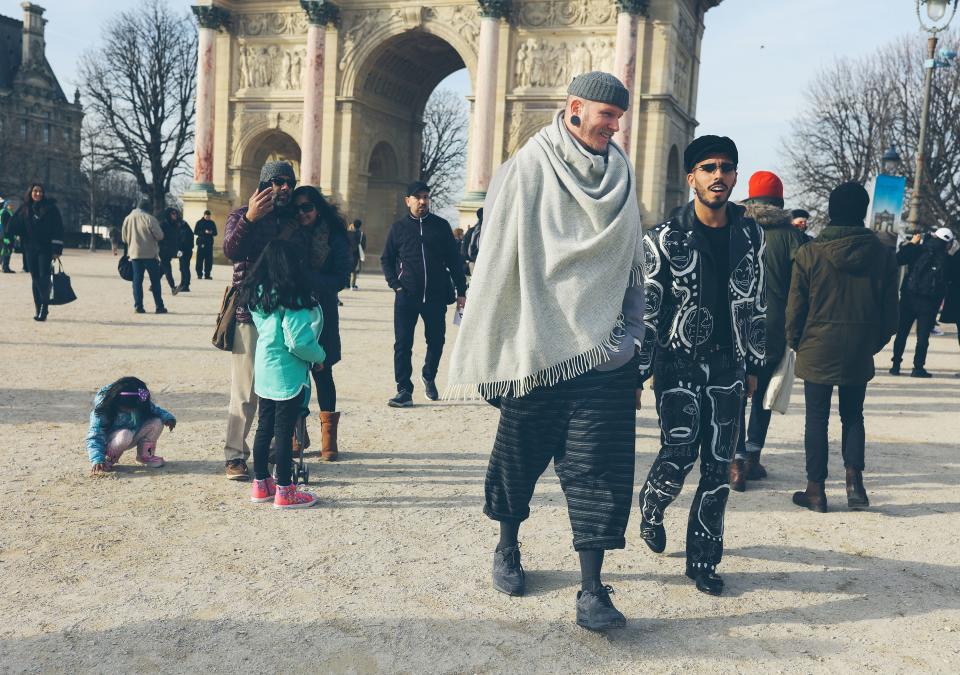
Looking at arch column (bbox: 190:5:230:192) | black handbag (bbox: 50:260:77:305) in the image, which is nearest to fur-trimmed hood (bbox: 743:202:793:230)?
black handbag (bbox: 50:260:77:305)

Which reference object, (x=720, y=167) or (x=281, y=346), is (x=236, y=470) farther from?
(x=720, y=167)

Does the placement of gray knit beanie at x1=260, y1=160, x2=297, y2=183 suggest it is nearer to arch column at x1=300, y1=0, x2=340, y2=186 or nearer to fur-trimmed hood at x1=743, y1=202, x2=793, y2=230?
fur-trimmed hood at x1=743, y1=202, x2=793, y2=230

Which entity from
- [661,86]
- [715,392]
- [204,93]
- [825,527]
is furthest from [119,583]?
[204,93]

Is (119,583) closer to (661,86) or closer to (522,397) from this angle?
(522,397)

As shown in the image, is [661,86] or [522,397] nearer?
[522,397]

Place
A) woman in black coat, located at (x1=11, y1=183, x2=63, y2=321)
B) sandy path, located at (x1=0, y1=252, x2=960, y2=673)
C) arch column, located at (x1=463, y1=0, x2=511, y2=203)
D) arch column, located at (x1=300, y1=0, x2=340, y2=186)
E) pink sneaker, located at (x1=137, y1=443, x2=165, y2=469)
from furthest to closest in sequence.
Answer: arch column, located at (x1=300, y1=0, x2=340, y2=186) → arch column, located at (x1=463, y1=0, x2=511, y2=203) → woman in black coat, located at (x1=11, y1=183, x2=63, y2=321) → pink sneaker, located at (x1=137, y1=443, x2=165, y2=469) → sandy path, located at (x1=0, y1=252, x2=960, y2=673)

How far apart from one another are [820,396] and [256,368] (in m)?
3.25

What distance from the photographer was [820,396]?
5.48 metres

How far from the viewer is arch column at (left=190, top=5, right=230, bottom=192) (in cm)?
3362

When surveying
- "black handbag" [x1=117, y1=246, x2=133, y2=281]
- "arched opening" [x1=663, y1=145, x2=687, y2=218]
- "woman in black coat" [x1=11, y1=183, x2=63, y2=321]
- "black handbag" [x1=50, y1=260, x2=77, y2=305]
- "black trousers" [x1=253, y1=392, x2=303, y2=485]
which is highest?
"arched opening" [x1=663, y1=145, x2=687, y2=218]

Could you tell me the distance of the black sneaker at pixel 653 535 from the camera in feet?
14.9

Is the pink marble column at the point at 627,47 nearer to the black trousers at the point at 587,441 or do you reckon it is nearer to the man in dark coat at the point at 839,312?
the man in dark coat at the point at 839,312

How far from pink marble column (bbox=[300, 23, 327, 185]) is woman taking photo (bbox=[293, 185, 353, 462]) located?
27296mm

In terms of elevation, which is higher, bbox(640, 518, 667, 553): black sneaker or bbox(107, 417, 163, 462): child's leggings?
bbox(107, 417, 163, 462): child's leggings
